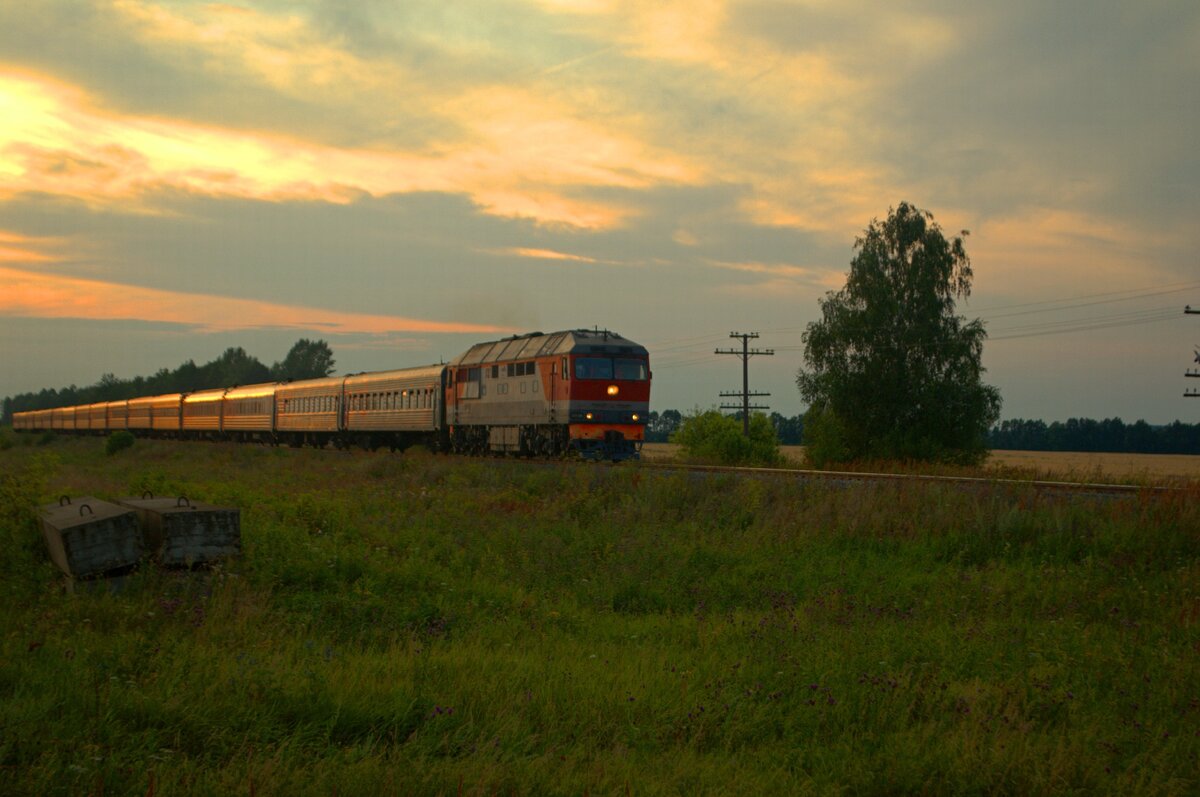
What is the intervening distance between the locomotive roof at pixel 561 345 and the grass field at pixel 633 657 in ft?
51.2

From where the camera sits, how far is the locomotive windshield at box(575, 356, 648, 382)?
3138 cm

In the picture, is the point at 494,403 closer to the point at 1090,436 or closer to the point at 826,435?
the point at 826,435

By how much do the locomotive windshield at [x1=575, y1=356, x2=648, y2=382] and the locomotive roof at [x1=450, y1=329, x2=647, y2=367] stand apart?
→ 0.28 m

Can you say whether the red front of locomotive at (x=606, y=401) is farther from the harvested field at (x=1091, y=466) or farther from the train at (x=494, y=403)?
the harvested field at (x=1091, y=466)

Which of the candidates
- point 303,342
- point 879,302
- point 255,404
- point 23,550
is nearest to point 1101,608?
point 23,550

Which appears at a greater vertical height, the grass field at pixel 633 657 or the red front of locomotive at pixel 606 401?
the red front of locomotive at pixel 606 401

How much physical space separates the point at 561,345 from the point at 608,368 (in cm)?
171

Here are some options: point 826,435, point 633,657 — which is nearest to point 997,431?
point 826,435

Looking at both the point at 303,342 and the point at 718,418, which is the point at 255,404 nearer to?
the point at 718,418

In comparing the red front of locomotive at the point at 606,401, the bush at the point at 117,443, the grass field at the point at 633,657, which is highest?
the red front of locomotive at the point at 606,401

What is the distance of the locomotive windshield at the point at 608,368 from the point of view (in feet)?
103

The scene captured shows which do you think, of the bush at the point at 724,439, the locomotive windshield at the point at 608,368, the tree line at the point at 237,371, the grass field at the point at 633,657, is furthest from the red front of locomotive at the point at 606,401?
the tree line at the point at 237,371

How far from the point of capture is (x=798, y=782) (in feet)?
20.7

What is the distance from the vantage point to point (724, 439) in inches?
1844
